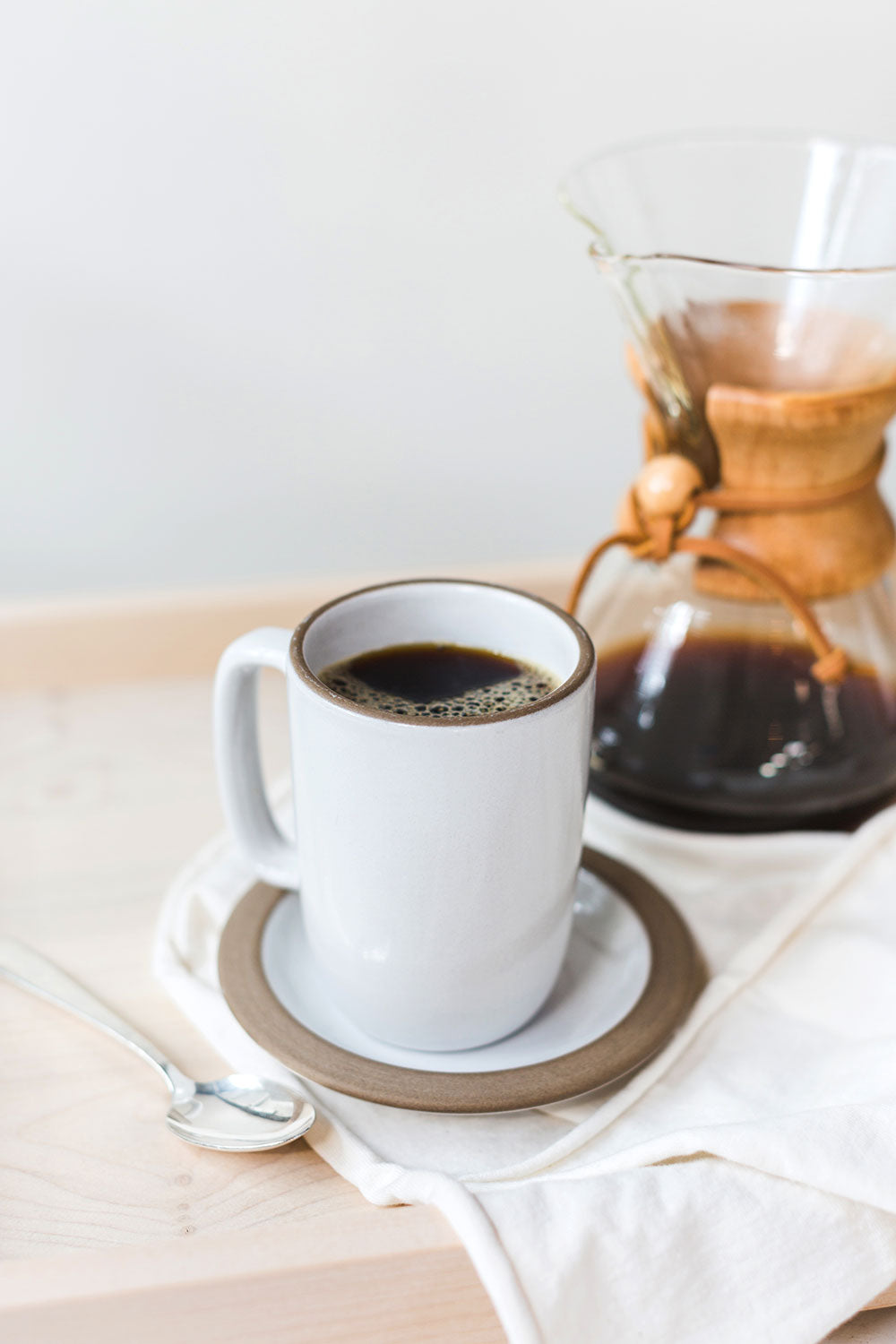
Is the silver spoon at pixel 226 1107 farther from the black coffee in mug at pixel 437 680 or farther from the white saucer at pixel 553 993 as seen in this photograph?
the black coffee in mug at pixel 437 680

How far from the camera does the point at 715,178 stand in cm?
59

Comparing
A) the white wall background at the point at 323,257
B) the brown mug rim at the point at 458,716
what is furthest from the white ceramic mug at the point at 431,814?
the white wall background at the point at 323,257

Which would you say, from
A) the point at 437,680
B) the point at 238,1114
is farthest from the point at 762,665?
the point at 238,1114

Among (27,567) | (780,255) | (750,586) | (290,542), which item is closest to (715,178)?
(780,255)

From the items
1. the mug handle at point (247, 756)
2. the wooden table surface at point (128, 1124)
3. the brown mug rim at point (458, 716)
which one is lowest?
the wooden table surface at point (128, 1124)

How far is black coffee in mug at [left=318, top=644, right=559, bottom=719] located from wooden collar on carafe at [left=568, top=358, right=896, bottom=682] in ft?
0.37

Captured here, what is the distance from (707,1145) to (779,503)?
0.27 m

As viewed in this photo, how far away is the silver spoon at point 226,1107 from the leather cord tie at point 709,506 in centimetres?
26

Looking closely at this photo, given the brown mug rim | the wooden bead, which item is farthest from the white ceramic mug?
the wooden bead

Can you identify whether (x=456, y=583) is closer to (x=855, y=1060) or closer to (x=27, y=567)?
(x=855, y=1060)

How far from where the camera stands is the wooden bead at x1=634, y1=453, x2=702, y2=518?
0.50 meters

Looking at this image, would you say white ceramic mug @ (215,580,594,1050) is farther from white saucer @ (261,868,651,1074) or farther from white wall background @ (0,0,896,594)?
white wall background @ (0,0,896,594)

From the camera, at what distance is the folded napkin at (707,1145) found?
1.06 ft

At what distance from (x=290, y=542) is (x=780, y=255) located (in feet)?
1.24
